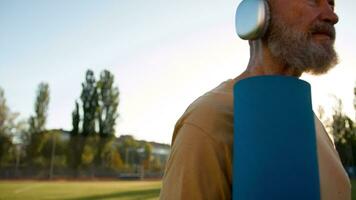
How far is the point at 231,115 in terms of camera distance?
1.24 metres

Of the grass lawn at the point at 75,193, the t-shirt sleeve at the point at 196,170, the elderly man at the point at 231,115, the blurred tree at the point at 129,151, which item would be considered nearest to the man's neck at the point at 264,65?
the elderly man at the point at 231,115

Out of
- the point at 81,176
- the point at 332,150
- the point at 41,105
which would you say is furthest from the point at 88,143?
the point at 332,150

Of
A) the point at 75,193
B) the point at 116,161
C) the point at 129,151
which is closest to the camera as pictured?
the point at 75,193

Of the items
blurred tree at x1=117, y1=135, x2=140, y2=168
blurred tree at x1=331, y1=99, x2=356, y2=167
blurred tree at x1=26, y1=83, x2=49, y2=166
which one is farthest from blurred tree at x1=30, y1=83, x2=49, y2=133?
blurred tree at x1=331, y1=99, x2=356, y2=167

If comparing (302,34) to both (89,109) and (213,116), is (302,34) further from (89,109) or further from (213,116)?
(89,109)

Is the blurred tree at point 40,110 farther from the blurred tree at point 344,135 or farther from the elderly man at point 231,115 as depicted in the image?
the elderly man at point 231,115

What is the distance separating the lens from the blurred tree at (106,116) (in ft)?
165

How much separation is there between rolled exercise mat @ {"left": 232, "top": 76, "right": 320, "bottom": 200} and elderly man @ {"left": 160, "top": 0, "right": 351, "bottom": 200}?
201mm

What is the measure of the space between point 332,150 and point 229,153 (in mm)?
674

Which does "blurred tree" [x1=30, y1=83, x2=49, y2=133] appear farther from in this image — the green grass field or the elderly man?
the elderly man

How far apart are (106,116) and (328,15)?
5064 cm

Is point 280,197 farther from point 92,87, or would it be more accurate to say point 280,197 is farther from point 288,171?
point 92,87

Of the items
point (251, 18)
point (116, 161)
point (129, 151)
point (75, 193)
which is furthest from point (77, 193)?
point (129, 151)

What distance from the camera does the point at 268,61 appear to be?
1450mm
